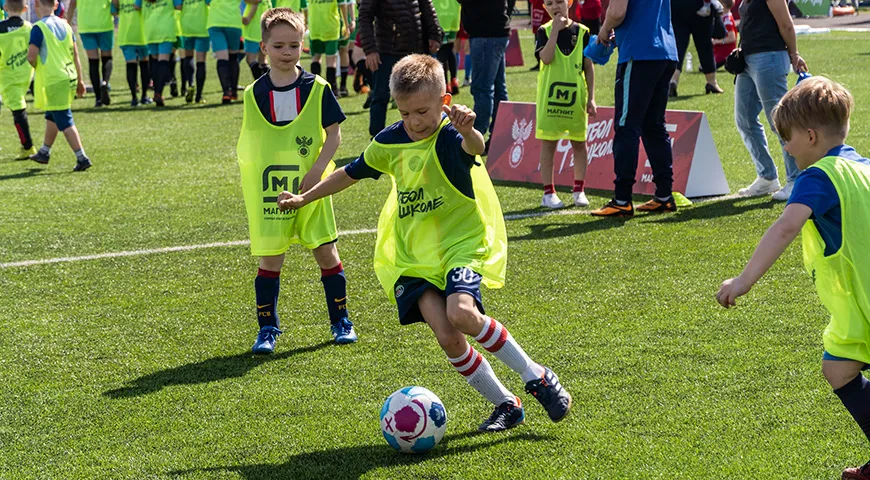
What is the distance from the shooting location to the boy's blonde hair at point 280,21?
5.37 metres

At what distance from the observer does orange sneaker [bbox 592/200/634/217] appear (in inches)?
322

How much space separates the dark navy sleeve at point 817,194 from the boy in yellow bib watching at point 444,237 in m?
1.28

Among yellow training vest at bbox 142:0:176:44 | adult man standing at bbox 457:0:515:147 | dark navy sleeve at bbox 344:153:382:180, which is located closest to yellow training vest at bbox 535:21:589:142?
adult man standing at bbox 457:0:515:147

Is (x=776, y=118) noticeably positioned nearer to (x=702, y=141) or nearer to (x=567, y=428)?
(x=567, y=428)

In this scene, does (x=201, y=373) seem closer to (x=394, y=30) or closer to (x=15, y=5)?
(x=394, y=30)

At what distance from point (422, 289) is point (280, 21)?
1.85 m

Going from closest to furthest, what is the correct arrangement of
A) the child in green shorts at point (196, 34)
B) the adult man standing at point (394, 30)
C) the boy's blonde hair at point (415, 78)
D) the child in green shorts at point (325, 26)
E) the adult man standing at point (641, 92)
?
the boy's blonde hair at point (415, 78)
the adult man standing at point (641, 92)
the adult man standing at point (394, 30)
the child in green shorts at point (325, 26)
the child in green shorts at point (196, 34)

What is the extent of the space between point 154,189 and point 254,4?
6.30m

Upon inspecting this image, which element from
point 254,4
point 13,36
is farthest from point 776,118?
point 254,4

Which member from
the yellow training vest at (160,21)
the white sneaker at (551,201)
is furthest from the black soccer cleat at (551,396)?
the yellow training vest at (160,21)

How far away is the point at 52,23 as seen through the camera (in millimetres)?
11273

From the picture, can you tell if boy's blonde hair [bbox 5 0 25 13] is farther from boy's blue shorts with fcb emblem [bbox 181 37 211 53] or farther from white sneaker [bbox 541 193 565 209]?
white sneaker [bbox 541 193 565 209]

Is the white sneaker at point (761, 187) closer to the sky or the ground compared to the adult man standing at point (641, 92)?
closer to the ground

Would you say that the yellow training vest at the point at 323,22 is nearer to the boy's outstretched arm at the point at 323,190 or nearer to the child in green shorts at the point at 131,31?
the child in green shorts at the point at 131,31
